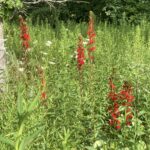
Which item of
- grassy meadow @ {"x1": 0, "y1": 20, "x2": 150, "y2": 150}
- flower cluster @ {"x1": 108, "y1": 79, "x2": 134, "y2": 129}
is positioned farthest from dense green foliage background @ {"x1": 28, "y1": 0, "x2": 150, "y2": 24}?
flower cluster @ {"x1": 108, "y1": 79, "x2": 134, "y2": 129}

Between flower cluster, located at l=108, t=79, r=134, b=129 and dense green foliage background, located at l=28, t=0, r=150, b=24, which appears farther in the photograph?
dense green foliage background, located at l=28, t=0, r=150, b=24

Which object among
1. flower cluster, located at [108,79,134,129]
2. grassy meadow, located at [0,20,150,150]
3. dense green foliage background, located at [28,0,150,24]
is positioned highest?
flower cluster, located at [108,79,134,129]

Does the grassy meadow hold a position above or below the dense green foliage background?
above

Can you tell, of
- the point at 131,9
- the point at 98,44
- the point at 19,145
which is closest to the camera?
the point at 19,145

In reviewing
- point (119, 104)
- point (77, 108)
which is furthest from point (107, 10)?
point (119, 104)

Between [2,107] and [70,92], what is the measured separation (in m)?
0.87

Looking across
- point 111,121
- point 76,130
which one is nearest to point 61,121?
point 76,130

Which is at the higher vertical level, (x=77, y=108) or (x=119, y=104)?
(x=119, y=104)

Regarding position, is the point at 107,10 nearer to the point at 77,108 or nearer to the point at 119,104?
the point at 77,108

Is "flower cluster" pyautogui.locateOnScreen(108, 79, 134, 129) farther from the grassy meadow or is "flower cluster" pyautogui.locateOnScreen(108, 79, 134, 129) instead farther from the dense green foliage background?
the dense green foliage background

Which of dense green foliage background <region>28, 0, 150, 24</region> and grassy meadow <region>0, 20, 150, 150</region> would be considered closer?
Answer: grassy meadow <region>0, 20, 150, 150</region>

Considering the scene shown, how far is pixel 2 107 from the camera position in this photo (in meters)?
5.24

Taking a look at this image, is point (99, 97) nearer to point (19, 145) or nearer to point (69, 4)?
point (19, 145)

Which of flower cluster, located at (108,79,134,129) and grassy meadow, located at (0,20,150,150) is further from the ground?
flower cluster, located at (108,79,134,129)
